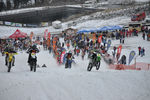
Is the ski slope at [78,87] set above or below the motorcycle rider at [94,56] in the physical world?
below

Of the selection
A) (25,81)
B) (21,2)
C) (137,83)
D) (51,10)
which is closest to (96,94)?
(137,83)

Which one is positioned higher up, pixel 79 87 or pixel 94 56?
pixel 94 56

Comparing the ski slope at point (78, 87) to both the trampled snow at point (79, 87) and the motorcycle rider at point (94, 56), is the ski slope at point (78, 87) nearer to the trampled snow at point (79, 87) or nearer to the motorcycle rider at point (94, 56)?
the trampled snow at point (79, 87)

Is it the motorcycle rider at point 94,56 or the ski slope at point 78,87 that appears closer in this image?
the ski slope at point 78,87

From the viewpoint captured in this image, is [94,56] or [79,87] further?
[94,56]

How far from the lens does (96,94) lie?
6273 millimetres

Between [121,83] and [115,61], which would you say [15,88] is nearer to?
[121,83]

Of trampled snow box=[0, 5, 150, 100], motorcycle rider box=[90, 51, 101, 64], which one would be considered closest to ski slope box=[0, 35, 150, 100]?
trampled snow box=[0, 5, 150, 100]

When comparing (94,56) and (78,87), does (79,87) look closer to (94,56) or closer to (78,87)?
(78,87)

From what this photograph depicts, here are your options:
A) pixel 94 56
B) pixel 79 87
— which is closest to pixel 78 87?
pixel 79 87

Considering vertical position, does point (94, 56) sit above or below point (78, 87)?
above

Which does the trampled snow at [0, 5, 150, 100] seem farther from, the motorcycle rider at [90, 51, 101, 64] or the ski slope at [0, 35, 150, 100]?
the motorcycle rider at [90, 51, 101, 64]

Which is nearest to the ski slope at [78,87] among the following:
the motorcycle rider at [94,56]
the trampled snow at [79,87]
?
the trampled snow at [79,87]

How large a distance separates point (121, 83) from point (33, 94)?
3854 mm
